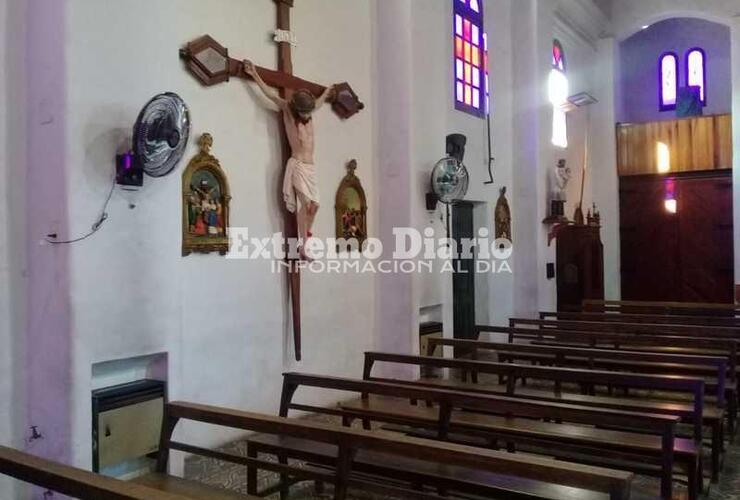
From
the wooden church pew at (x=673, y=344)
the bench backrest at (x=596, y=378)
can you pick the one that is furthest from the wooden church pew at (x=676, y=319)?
the bench backrest at (x=596, y=378)

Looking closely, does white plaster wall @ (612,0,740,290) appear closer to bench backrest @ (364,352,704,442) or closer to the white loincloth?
bench backrest @ (364,352,704,442)

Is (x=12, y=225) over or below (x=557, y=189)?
below

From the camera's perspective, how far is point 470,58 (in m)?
9.38

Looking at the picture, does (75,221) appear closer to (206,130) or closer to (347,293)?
(206,130)

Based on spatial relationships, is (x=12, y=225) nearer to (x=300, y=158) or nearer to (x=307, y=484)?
(x=307, y=484)

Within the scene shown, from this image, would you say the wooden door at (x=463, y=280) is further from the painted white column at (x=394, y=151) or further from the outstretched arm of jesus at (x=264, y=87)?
the outstretched arm of jesus at (x=264, y=87)

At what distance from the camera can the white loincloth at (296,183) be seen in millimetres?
5828

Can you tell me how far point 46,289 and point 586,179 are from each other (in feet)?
37.9

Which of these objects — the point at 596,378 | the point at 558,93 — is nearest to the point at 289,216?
the point at 596,378

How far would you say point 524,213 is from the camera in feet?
34.1

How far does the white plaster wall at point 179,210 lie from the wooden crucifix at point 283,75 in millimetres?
94

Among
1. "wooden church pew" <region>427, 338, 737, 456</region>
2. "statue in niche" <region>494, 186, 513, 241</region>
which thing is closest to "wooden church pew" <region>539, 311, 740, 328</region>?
"statue in niche" <region>494, 186, 513, 241</region>

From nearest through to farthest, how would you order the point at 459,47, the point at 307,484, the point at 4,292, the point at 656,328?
the point at 4,292, the point at 307,484, the point at 656,328, the point at 459,47

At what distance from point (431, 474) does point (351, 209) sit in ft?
13.3
